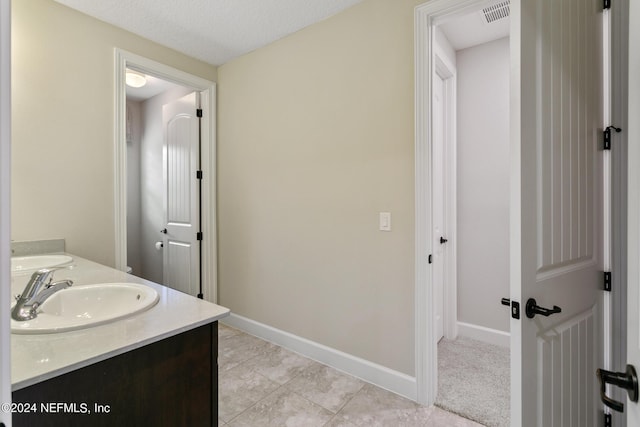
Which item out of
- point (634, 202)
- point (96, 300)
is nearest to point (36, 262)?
point (96, 300)

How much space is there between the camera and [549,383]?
3.44 feet

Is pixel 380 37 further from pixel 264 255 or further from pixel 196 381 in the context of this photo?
pixel 196 381

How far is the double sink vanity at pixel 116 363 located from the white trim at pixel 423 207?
1.20 m

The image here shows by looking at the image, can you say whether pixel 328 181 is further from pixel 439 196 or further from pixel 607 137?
pixel 607 137

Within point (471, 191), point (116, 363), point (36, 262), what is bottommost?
point (116, 363)

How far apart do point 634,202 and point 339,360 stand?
6.44 ft

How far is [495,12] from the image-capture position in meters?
2.15

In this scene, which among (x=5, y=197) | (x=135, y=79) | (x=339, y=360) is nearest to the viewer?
(x=5, y=197)

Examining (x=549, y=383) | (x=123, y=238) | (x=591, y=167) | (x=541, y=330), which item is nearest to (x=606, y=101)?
(x=591, y=167)

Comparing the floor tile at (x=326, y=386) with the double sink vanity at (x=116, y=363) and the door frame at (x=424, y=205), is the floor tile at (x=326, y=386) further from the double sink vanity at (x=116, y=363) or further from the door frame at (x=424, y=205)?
the double sink vanity at (x=116, y=363)

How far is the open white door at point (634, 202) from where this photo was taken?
574 millimetres

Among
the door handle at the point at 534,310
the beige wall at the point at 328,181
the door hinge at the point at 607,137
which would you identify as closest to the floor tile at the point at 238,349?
the beige wall at the point at 328,181

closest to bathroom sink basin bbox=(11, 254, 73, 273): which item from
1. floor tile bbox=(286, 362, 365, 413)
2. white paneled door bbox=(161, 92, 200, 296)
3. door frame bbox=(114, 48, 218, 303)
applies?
door frame bbox=(114, 48, 218, 303)

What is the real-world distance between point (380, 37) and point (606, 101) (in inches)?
49.6
